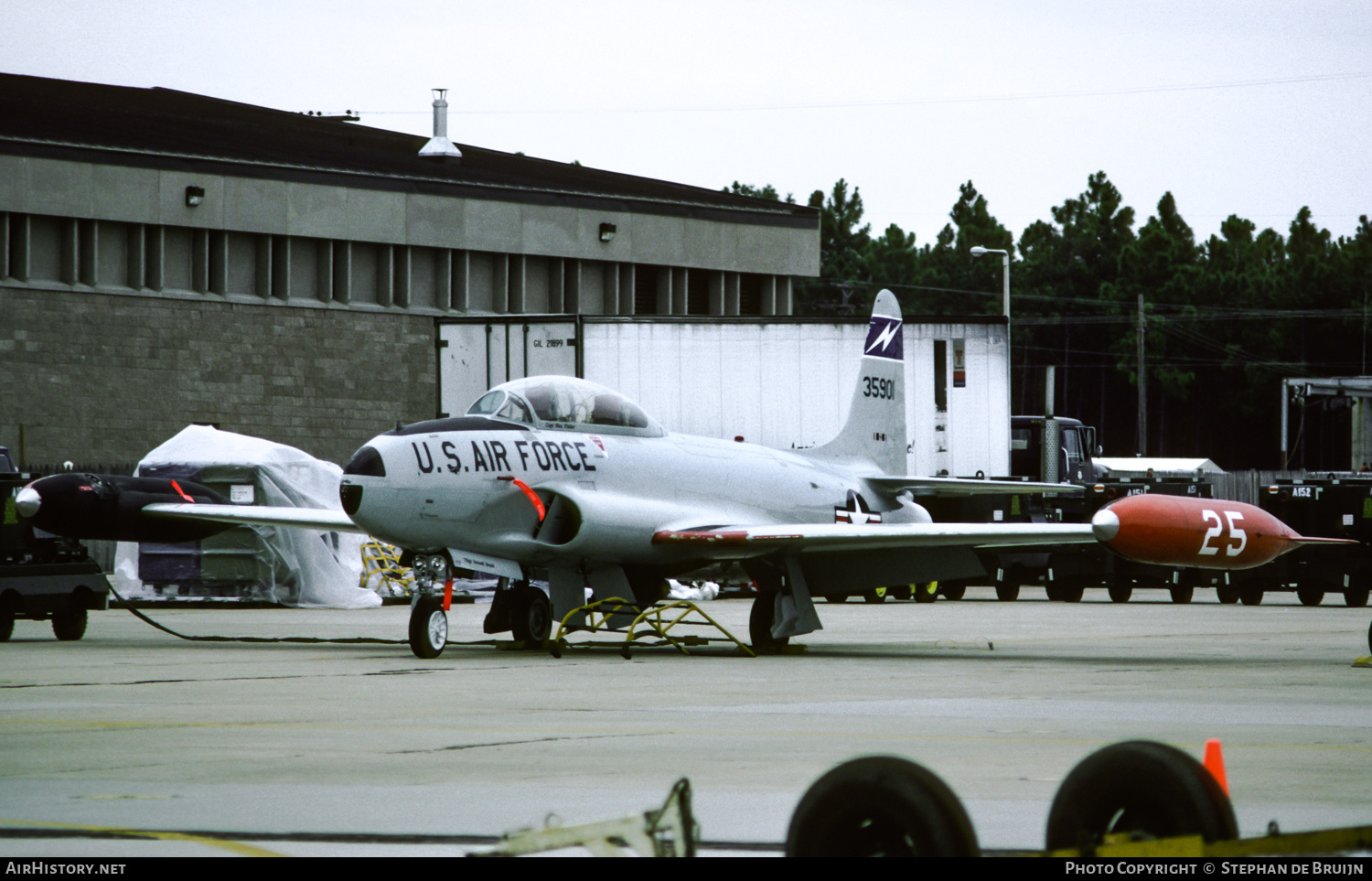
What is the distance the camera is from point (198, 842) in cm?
609

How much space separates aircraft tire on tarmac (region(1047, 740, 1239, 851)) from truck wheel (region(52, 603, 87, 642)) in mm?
16841

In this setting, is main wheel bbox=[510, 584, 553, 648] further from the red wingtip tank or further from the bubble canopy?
the red wingtip tank

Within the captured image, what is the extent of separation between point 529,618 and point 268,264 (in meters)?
30.6

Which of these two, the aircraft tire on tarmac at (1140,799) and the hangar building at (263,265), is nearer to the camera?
the aircraft tire on tarmac at (1140,799)

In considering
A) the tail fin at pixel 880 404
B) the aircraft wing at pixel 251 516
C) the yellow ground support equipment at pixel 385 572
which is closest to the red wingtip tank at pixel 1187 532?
the tail fin at pixel 880 404

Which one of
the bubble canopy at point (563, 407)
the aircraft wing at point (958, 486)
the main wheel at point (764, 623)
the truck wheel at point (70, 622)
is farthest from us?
the truck wheel at point (70, 622)

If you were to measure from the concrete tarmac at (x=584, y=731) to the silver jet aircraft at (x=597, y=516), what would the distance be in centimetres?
78

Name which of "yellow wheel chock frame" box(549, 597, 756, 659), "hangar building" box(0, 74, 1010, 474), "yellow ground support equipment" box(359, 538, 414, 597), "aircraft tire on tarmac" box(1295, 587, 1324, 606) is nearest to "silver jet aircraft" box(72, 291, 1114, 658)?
"yellow wheel chock frame" box(549, 597, 756, 659)

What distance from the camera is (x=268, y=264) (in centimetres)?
4603

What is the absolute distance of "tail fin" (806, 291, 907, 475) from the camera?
872 inches

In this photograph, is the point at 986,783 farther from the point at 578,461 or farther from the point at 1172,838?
the point at 578,461

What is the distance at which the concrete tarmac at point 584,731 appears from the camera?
21.9 ft

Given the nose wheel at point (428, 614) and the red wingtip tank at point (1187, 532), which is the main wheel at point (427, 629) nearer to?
the nose wheel at point (428, 614)

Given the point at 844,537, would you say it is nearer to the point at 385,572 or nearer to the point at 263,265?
the point at 385,572
